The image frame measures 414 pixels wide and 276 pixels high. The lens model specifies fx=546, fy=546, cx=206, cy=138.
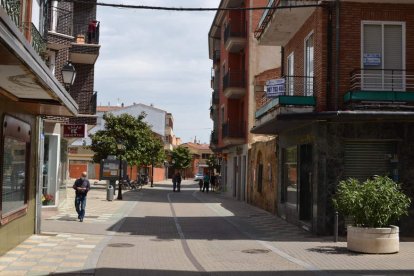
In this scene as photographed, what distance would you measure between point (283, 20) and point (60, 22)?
10.4 metres

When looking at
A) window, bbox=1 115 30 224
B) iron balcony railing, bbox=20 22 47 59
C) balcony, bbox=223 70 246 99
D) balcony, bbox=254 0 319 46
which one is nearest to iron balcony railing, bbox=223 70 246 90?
balcony, bbox=223 70 246 99

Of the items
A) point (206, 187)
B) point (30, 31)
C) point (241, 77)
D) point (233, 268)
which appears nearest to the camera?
point (233, 268)

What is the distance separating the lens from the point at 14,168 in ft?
40.0

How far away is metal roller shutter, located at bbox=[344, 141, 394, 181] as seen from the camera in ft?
52.2

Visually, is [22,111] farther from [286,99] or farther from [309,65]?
[309,65]

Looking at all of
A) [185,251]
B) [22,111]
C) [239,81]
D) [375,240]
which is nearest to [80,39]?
[239,81]

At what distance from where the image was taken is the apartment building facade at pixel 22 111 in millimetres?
7891

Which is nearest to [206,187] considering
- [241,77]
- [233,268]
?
[241,77]

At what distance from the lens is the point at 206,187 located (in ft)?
155

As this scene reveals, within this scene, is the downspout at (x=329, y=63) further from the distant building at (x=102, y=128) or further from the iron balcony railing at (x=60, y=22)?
the distant building at (x=102, y=128)

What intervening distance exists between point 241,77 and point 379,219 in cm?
2352

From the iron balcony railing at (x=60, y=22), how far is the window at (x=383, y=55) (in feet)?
41.7

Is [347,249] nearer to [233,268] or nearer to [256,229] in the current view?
[233,268]

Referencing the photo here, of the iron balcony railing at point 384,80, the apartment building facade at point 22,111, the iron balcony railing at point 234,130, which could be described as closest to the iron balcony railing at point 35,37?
the apartment building facade at point 22,111
